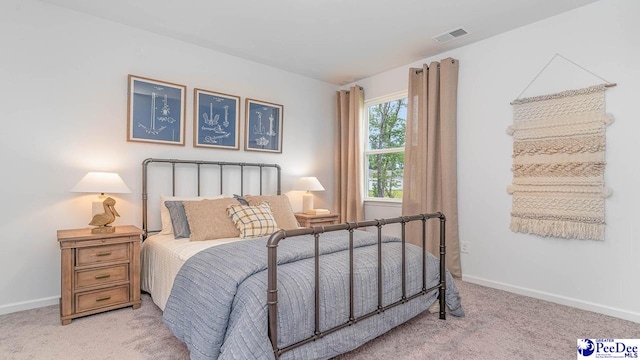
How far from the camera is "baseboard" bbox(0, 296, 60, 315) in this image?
253 centimetres

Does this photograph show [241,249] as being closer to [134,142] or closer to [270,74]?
[134,142]

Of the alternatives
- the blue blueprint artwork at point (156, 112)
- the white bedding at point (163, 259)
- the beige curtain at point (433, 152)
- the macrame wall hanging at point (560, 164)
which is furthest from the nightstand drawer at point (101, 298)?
the macrame wall hanging at point (560, 164)

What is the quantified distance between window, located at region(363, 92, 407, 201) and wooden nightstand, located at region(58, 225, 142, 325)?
299 centimetres

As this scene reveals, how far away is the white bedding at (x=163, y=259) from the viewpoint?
2.32 meters

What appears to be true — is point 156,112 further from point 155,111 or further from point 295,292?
point 295,292

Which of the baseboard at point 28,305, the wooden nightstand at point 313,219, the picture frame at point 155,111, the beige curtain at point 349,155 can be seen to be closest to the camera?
the baseboard at point 28,305

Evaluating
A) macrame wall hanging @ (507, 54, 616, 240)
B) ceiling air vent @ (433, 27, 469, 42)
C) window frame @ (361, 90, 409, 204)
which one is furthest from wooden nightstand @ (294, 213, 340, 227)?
ceiling air vent @ (433, 27, 469, 42)

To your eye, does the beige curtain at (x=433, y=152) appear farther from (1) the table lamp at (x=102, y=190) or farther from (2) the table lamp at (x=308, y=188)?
(1) the table lamp at (x=102, y=190)

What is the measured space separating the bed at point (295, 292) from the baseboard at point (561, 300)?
3.24 feet

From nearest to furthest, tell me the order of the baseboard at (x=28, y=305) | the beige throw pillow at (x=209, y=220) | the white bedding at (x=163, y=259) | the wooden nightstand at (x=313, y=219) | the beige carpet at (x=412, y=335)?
the beige carpet at (x=412, y=335) < the white bedding at (x=163, y=259) < the baseboard at (x=28, y=305) < the beige throw pillow at (x=209, y=220) < the wooden nightstand at (x=313, y=219)

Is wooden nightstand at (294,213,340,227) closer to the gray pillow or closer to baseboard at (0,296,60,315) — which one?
the gray pillow

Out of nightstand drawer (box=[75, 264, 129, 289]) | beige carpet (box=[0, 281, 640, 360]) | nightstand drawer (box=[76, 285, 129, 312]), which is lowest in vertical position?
beige carpet (box=[0, 281, 640, 360])

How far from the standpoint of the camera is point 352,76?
14.7 feet

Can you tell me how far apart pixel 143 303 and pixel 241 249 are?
1.41 m
